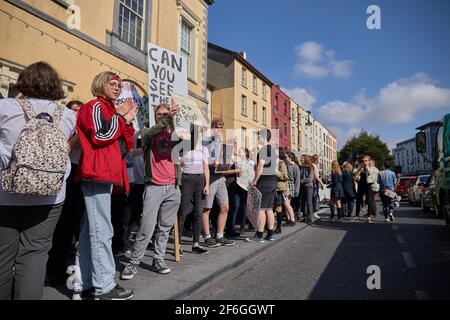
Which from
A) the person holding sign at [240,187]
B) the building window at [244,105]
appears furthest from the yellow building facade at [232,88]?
the person holding sign at [240,187]

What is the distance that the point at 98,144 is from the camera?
9.75ft

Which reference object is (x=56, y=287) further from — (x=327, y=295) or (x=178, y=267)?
(x=327, y=295)

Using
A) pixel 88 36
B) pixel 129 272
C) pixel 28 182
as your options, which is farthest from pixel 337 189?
pixel 28 182

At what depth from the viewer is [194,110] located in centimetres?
546

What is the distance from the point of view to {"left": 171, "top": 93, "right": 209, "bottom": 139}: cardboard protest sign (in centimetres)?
491

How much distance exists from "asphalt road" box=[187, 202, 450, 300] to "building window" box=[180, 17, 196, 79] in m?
10.0

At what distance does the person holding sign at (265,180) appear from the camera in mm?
6504

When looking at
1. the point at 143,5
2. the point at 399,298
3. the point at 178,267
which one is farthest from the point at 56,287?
the point at 143,5

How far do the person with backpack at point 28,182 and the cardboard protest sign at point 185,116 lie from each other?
226cm

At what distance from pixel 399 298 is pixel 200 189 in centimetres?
302

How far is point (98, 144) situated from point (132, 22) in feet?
32.9

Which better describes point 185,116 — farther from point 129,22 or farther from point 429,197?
point 429,197

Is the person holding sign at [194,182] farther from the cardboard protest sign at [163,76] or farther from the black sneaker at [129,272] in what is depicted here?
the black sneaker at [129,272]

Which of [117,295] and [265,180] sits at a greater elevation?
[265,180]
